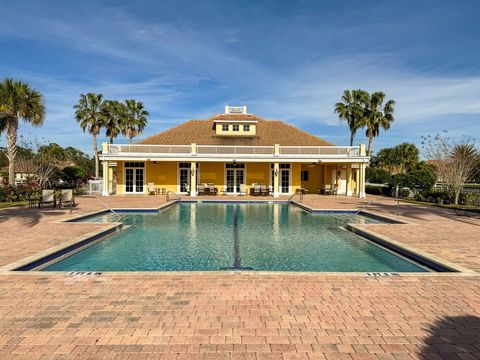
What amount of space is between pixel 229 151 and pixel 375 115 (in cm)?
1636

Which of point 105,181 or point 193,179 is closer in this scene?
point 105,181

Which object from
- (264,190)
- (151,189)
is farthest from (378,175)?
(151,189)

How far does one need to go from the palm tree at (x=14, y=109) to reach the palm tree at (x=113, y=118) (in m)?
11.2

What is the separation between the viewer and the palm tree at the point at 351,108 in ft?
108

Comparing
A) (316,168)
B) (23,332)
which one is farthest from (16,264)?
(316,168)

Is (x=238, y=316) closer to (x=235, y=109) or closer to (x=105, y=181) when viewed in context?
(x=105, y=181)

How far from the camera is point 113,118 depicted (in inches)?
1382

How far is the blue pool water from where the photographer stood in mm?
7582

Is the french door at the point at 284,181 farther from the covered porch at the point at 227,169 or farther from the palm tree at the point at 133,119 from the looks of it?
the palm tree at the point at 133,119

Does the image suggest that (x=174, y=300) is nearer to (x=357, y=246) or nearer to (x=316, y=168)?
(x=357, y=246)

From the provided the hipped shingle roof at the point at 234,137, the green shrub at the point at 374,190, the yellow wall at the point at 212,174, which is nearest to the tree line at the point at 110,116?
the hipped shingle roof at the point at 234,137

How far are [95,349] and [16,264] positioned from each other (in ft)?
13.7

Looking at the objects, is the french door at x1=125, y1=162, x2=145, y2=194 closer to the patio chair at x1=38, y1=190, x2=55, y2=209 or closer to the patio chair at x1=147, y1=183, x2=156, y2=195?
the patio chair at x1=147, y1=183, x2=156, y2=195

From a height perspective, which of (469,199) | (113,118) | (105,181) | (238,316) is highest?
(113,118)
